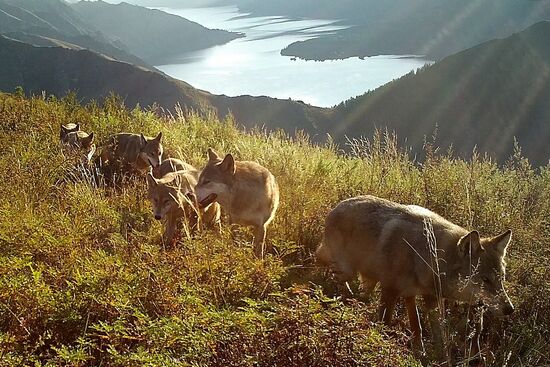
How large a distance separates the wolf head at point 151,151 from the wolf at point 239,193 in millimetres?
3335

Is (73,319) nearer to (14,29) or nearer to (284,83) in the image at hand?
(284,83)

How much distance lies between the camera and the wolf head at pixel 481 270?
414 cm

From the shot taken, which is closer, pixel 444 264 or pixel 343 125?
pixel 444 264

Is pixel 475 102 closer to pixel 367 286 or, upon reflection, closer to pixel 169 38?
pixel 367 286

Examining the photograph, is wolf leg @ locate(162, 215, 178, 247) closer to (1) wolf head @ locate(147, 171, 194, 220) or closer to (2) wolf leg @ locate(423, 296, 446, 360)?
(1) wolf head @ locate(147, 171, 194, 220)

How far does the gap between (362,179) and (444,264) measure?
3.52 metres

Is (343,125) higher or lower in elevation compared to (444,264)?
lower

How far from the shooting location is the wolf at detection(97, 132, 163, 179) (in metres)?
10.4

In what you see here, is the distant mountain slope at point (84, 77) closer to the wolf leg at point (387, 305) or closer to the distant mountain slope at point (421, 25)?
the distant mountain slope at point (421, 25)

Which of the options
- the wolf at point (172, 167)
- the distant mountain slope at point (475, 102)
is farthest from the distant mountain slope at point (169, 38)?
the wolf at point (172, 167)

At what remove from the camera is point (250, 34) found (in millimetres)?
124438

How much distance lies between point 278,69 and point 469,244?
9111 centimetres

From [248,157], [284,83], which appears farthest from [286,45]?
[248,157]

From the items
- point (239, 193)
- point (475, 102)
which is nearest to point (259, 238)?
point (239, 193)
